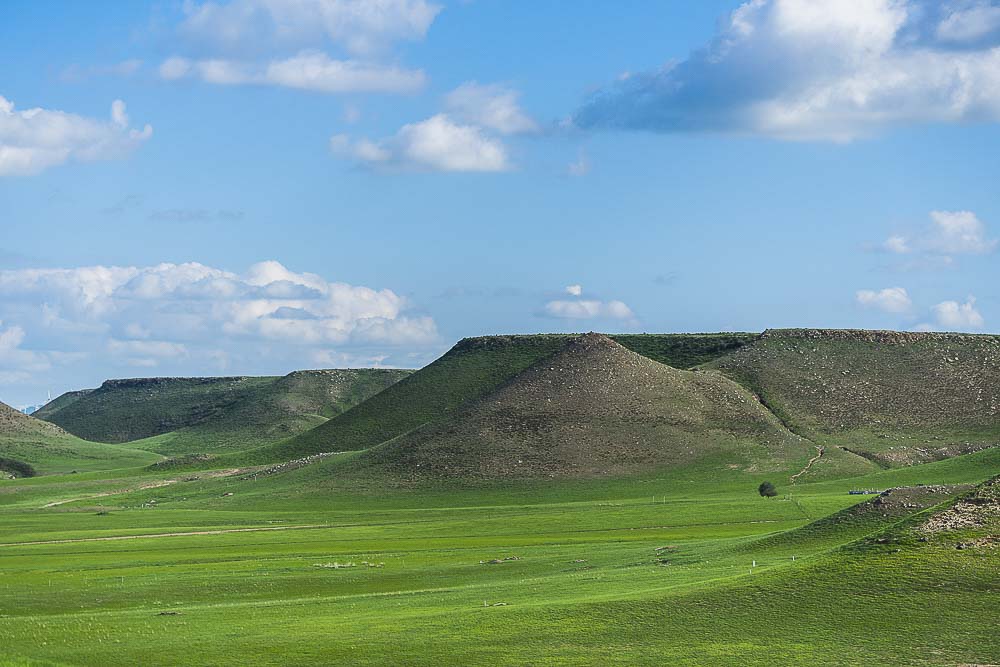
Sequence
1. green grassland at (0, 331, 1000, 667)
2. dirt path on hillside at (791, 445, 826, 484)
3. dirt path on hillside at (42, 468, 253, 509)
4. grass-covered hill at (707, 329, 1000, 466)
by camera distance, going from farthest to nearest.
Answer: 1. grass-covered hill at (707, 329, 1000, 466)
2. dirt path on hillside at (42, 468, 253, 509)
3. dirt path on hillside at (791, 445, 826, 484)
4. green grassland at (0, 331, 1000, 667)

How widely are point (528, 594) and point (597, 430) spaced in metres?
97.1

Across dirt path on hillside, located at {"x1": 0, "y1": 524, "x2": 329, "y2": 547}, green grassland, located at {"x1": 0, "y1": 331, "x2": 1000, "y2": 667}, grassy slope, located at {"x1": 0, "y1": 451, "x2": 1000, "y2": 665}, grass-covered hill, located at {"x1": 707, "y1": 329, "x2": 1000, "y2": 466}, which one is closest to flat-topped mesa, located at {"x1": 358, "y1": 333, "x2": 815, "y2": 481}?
green grassland, located at {"x1": 0, "y1": 331, "x2": 1000, "y2": 667}

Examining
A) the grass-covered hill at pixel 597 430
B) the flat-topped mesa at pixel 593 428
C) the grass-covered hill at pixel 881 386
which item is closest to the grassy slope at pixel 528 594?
the grass-covered hill at pixel 597 430

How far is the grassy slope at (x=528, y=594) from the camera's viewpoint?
130 feet

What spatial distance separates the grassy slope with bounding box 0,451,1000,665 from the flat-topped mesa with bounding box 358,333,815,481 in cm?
3966

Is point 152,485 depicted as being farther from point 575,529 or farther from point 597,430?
point 575,529

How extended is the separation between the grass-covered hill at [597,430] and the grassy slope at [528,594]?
127 ft

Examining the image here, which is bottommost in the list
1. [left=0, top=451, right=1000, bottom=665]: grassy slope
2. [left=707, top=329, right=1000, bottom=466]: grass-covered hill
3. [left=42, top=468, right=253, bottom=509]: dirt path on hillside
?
[left=0, top=451, right=1000, bottom=665]: grassy slope

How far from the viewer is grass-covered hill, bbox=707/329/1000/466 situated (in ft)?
502

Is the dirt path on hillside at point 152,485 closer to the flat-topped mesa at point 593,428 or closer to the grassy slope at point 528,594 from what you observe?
the flat-topped mesa at point 593,428

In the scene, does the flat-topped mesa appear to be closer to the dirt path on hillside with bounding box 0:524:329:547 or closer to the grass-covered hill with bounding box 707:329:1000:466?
the grass-covered hill with bounding box 707:329:1000:466

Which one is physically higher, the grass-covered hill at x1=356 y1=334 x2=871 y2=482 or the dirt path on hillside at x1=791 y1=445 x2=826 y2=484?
the grass-covered hill at x1=356 y1=334 x2=871 y2=482

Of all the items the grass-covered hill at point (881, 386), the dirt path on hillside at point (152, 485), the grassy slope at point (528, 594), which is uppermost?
the grass-covered hill at point (881, 386)

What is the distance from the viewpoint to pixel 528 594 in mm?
51375
